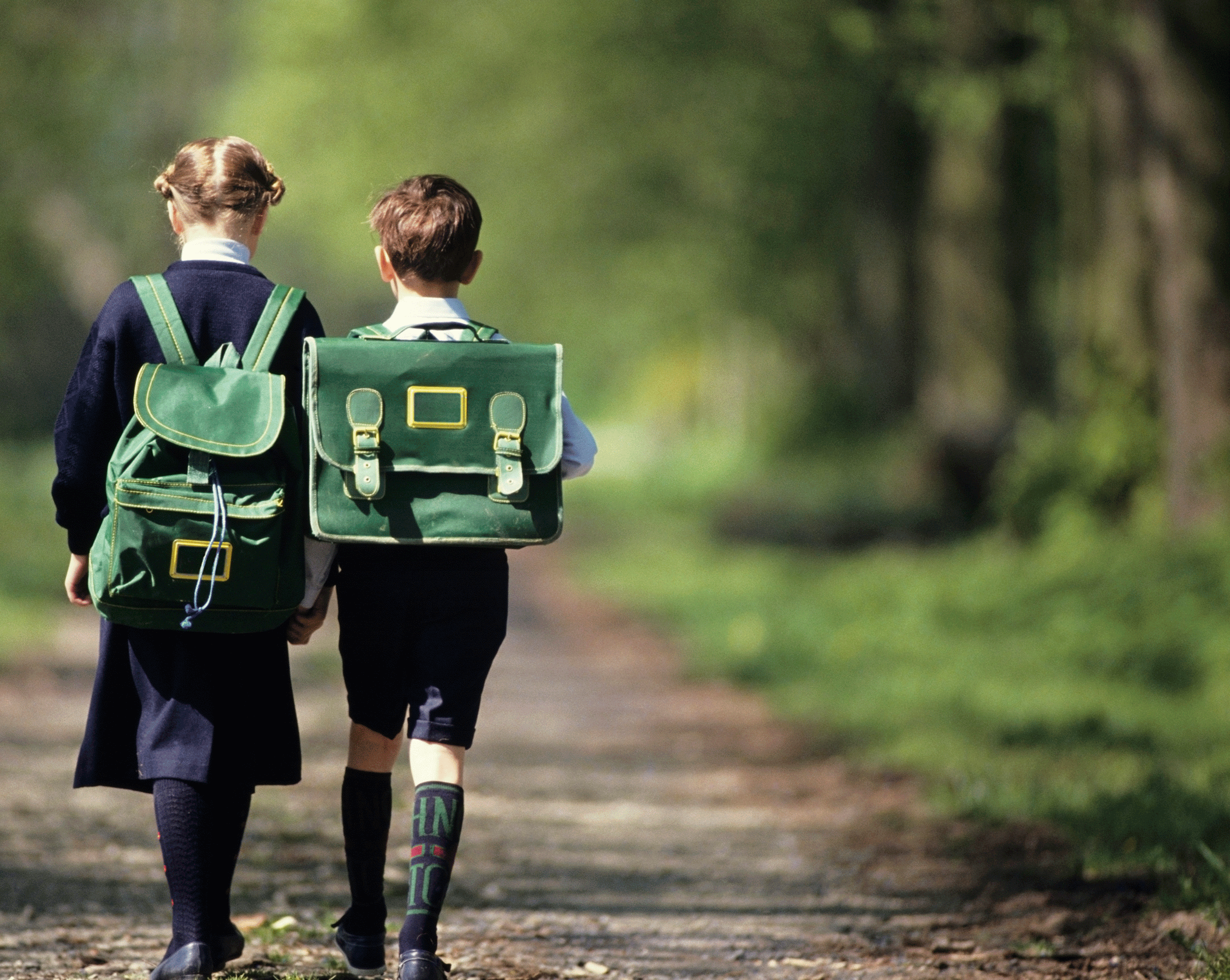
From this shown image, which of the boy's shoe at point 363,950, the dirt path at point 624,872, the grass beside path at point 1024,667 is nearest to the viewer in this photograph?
the boy's shoe at point 363,950

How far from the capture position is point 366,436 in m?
3.66

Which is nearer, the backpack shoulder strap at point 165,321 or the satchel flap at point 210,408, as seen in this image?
the satchel flap at point 210,408

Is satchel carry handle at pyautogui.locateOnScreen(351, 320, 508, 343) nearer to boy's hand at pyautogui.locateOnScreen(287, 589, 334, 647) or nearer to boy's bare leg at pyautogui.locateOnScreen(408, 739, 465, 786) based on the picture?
boy's hand at pyautogui.locateOnScreen(287, 589, 334, 647)

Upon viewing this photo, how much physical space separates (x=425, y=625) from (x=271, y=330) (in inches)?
28.2

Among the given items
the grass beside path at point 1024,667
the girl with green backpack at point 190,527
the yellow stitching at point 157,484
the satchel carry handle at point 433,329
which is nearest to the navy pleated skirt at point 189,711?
the girl with green backpack at point 190,527

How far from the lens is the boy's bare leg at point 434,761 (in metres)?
3.82

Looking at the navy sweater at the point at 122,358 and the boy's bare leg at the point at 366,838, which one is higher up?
the navy sweater at the point at 122,358

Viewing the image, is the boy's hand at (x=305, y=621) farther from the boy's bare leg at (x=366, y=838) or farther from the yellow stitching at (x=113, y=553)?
the yellow stitching at (x=113, y=553)

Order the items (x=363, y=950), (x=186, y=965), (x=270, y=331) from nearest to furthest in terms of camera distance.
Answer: (x=186, y=965) < (x=270, y=331) < (x=363, y=950)

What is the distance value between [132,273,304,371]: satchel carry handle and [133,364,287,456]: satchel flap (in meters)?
0.08

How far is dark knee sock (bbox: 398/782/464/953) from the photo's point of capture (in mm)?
3730

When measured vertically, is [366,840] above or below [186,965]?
above

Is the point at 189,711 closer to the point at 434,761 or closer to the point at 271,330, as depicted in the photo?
the point at 434,761

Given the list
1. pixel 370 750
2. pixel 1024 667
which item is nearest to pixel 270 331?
pixel 370 750
